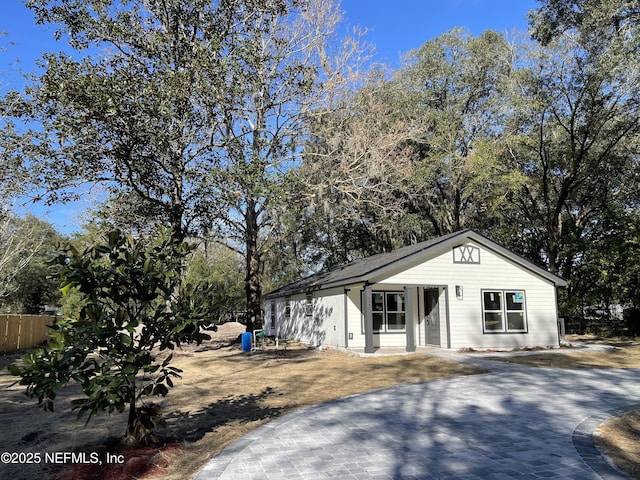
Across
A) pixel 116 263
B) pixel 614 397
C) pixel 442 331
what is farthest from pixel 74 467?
pixel 442 331

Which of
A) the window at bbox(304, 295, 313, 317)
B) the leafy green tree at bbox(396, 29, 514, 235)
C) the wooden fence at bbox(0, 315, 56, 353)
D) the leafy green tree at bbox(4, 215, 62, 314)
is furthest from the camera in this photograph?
the leafy green tree at bbox(4, 215, 62, 314)

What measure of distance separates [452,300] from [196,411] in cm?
1041

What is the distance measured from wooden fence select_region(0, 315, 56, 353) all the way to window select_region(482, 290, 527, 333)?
16360 millimetres

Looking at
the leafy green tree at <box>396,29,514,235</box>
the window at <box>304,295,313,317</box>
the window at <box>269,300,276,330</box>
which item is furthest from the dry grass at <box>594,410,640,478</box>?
the window at <box>269,300,276,330</box>

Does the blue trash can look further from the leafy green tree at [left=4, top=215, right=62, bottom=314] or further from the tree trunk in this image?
the leafy green tree at [left=4, top=215, right=62, bottom=314]

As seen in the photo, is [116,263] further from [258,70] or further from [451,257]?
[451,257]

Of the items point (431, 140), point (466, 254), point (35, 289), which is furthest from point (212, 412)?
point (35, 289)

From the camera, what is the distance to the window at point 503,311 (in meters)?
15.8

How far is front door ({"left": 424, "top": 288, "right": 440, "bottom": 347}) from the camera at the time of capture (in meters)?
15.9

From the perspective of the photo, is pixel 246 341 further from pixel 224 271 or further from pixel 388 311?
pixel 224 271

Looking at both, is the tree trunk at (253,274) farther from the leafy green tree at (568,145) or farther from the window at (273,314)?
the leafy green tree at (568,145)

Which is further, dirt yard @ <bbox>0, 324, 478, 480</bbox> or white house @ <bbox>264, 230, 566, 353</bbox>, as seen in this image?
white house @ <bbox>264, 230, 566, 353</bbox>

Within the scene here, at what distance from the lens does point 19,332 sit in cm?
1911

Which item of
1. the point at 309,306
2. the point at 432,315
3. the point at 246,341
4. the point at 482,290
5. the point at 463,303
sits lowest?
the point at 246,341
